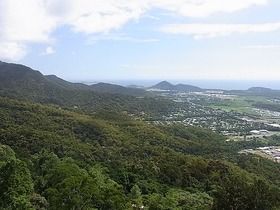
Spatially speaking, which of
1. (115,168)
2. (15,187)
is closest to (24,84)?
(115,168)

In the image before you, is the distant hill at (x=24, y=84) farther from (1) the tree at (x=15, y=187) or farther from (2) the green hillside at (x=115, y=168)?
(1) the tree at (x=15, y=187)

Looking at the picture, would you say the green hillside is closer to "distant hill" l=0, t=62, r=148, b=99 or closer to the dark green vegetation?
the dark green vegetation

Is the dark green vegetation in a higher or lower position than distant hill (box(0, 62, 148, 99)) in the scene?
lower

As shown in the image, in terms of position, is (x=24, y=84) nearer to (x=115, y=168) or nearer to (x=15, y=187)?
(x=115, y=168)

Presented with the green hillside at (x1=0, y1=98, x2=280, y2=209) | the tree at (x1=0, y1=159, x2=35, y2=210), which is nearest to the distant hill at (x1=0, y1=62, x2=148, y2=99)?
the green hillside at (x1=0, y1=98, x2=280, y2=209)

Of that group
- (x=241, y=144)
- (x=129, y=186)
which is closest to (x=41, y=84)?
(x=241, y=144)

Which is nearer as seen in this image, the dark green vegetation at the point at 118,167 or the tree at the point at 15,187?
the tree at the point at 15,187

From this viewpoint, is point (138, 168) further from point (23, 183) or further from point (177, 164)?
point (23, 183)

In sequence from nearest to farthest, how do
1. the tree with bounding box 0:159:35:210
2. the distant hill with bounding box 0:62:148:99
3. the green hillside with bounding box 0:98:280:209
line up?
the tree with bounding box 0:159:35:210
the green hillside with bounding box 0:98:280:209
the distant hill with bounding box 0:62:148:99

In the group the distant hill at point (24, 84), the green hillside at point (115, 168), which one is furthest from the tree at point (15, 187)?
the distant hill at point (24, 84)
